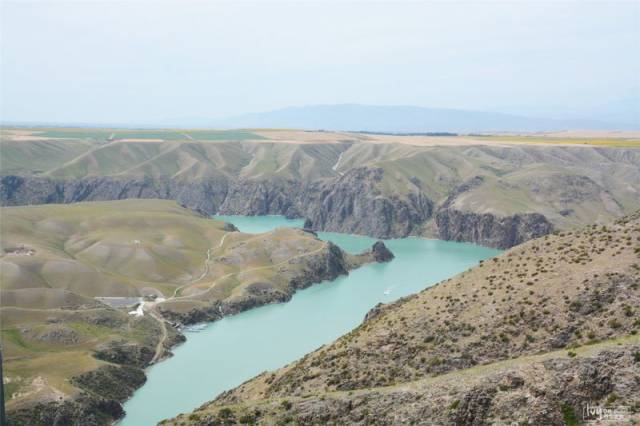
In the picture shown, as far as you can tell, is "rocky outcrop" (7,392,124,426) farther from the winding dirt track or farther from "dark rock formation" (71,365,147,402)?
the winding dirt track

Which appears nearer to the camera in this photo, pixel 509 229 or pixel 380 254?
pixel 380 254

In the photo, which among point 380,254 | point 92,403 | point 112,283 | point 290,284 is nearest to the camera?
point 92,403

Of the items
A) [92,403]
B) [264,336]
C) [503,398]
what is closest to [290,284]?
[264,336]

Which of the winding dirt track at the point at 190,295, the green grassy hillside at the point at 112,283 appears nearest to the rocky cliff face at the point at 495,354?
the green grassy hillside at the point at 112,283

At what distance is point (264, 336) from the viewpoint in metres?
103

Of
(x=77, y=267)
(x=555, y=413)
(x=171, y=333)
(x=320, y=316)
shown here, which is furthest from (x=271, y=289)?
(x=555, y=413)

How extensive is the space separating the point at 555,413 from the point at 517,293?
19.9 metres

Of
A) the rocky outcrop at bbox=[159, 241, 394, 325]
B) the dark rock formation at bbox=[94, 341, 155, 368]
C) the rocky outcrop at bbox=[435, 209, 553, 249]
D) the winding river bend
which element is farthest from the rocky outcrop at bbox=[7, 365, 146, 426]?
the rocky outcrop at bbox=[435, 209, 553, 249]

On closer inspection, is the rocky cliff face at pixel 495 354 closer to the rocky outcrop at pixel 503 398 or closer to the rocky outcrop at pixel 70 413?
the rocky outcrop at pixel 503 398

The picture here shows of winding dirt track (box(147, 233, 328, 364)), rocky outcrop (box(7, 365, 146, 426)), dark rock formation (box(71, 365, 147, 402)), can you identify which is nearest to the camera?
rocky outcrop (box(7, 365, 146, 426))

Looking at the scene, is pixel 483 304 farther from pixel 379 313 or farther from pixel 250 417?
pixel 250 417

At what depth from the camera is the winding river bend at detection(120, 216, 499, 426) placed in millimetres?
78438

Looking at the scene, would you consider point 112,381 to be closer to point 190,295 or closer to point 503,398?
point 190,295

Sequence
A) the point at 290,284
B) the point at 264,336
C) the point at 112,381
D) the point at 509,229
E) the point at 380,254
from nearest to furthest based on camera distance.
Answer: the point at 112,381 → the point at 264,336 → the point at 290,284 → the point at 380,254 → the point at 509,229
